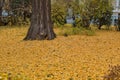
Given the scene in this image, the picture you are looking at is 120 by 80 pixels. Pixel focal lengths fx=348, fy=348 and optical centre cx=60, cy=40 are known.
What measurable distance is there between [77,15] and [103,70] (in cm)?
1796

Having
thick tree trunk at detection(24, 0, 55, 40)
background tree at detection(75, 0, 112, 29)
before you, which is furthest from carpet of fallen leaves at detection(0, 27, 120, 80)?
background tree at detection(75, 0, 112, 29)

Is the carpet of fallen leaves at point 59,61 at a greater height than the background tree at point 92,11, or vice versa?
the background tree at point 92,11

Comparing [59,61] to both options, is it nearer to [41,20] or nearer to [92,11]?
[41,20]

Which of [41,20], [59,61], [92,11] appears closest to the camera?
[59,61]

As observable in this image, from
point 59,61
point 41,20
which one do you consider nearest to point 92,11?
point 41,20

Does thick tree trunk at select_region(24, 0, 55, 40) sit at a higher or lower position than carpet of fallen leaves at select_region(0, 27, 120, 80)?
higher

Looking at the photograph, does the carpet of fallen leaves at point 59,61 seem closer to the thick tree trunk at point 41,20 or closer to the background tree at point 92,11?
the thick tree trunk at point 41,20

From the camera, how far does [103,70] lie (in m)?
8.54

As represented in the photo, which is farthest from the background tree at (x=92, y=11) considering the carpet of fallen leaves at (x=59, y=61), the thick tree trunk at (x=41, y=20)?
the carpet of fallen leaves at (x=59, y=61)

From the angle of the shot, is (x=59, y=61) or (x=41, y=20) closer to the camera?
(x=59, y=61)

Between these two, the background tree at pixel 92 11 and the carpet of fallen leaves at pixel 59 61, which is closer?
the carpet of fallen leaves at pixel 59 61

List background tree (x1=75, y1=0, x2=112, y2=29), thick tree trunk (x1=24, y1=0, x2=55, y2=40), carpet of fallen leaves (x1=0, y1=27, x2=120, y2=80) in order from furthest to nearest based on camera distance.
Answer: background tree (x1=75, y1=0, x2=112, y2=29) < thick tree trunk (x1=24, y1=0, x2=55, y2=40) < carpet of fallen leaves (x1=0, y1=27, x2=120, y2=80)

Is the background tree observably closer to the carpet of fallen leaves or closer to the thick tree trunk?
the thick tree trunk

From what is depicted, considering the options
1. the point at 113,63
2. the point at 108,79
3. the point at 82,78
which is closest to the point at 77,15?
the point at 113,63
